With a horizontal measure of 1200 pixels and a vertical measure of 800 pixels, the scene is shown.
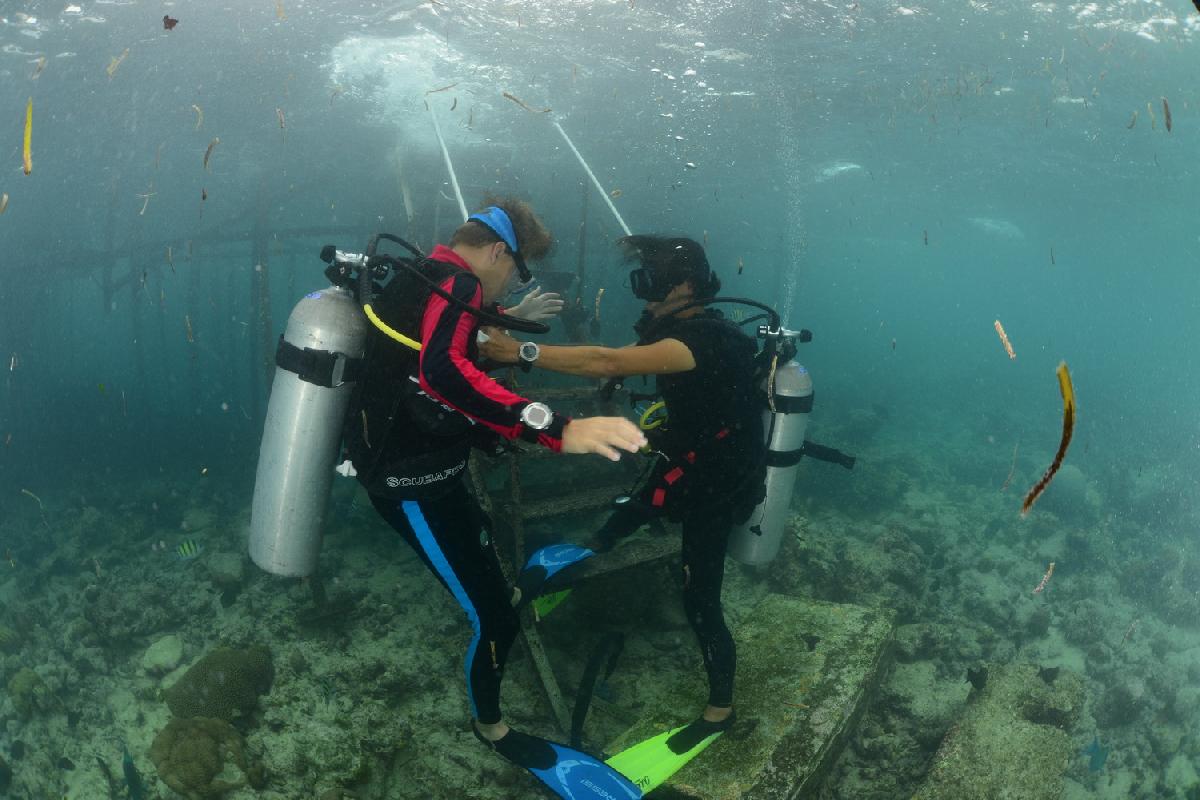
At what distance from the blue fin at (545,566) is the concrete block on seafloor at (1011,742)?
3.17 m

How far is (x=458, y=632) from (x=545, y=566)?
2406 millimetres

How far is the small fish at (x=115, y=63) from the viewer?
17205 millimetres

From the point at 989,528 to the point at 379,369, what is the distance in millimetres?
14055

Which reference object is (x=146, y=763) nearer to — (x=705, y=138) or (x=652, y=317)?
(x=652, y=317)

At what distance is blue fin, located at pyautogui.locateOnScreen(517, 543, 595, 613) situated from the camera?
516 centimetres

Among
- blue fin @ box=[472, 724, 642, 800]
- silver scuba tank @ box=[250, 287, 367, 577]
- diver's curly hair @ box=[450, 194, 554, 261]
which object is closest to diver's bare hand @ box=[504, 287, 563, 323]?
diver's curly hair @ box=[450, 194, 554, 261]

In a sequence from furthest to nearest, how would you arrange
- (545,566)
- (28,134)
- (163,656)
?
(163,656) → (28,134) → (545,566)

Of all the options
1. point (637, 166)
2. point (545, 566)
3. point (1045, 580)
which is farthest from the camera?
point (637, 166)

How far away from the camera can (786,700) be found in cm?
474

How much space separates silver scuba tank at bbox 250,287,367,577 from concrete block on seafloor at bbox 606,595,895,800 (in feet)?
9.07

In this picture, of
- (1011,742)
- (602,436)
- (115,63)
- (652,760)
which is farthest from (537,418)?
(115,63)

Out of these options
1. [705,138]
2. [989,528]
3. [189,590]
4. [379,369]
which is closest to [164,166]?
[705,138]

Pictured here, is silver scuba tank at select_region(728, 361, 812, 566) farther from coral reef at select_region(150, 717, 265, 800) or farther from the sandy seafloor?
coral reef at select_region(150, 717, 265, 800)

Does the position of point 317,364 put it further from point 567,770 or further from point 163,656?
point 163,656
